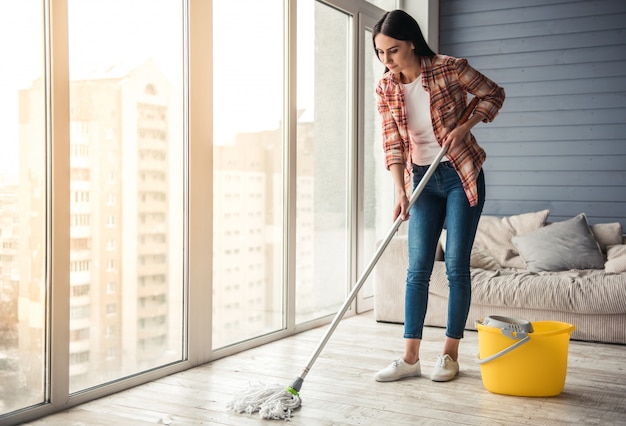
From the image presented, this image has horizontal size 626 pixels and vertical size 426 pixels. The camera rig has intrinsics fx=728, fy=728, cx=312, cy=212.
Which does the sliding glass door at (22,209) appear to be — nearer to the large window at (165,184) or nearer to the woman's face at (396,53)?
the large window at (165,184)

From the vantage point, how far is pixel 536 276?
3.67 m

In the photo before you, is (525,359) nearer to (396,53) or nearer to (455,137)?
(455,137)

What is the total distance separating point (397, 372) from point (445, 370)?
6.9 inches

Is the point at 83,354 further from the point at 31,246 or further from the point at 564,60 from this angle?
the point at 564,60

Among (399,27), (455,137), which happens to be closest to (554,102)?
(455,137)

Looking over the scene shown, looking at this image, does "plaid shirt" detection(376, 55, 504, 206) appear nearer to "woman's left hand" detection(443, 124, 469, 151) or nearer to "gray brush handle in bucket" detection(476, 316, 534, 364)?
"woman's left hand" detection(443, 124, 469, 151)

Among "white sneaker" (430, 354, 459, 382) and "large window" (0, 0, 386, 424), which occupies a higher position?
"large window" (0, 0, 386, 424)

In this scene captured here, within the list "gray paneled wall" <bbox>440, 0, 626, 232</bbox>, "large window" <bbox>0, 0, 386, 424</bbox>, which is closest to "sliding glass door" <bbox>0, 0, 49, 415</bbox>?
"large window" <bbox>0, 0, 386, 424</bbox>

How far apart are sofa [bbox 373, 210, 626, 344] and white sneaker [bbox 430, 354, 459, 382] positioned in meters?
1.02

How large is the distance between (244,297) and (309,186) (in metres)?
0.82

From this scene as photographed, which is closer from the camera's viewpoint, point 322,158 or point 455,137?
point 455,137

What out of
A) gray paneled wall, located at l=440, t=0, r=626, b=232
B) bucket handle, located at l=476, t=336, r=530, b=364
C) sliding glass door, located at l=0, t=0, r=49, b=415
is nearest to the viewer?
sliding glass door, located at l=0, t=0, r=49, b=415

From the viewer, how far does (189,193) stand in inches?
115

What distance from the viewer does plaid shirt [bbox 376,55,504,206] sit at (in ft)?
8.30
